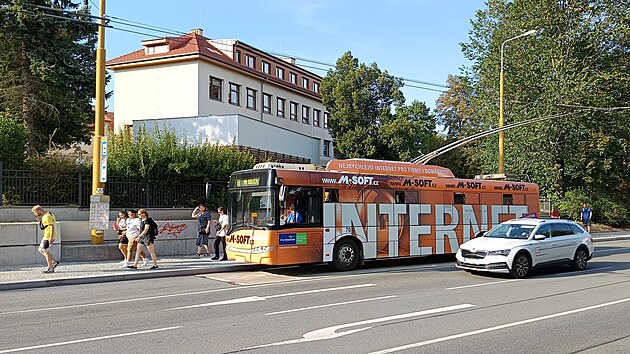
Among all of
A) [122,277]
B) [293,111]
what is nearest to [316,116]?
[293,111]

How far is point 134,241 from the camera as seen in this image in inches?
656

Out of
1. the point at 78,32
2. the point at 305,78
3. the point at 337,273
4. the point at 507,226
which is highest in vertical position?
the point at 305,78

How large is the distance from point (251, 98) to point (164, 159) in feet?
73.4

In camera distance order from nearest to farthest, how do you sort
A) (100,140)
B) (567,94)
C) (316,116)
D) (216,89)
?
1. (100,140)
2. (567,94)
3. (216,89)
4. (316,116)

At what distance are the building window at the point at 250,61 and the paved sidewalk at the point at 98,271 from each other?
27.8 metres

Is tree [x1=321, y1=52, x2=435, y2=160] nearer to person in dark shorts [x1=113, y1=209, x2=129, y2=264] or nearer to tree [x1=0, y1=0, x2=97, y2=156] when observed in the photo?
tree [x1=0, y1=0, x2=97, y2=156]

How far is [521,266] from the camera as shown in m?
15.0

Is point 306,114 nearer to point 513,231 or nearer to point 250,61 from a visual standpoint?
point 250,61

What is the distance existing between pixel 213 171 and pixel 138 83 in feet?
67.8

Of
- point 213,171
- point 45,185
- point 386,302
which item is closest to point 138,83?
point 213,171

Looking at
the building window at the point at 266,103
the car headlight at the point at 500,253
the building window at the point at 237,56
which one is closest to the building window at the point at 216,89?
the building window at the point at 237,56

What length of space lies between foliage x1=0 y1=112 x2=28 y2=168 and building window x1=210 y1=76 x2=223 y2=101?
20090 mm

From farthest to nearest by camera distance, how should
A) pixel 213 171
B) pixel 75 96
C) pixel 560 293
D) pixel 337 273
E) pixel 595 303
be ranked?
pixel 75 96
pixel 213 171
pixel 337 273
pixel 560 293
pixel 595 303

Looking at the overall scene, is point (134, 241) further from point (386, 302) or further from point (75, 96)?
point (75, 96)
